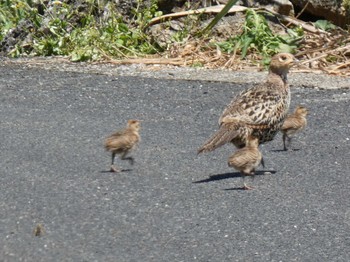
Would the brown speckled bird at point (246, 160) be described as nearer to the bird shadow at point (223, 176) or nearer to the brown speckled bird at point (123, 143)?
the bird shadow at point (223, 176)

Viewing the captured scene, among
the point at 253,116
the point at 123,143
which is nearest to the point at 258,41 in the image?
the point at 253,116

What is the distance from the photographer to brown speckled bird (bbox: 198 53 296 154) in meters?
10.6

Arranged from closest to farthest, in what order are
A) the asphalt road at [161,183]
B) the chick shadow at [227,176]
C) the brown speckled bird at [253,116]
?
the asphalt road at [161,183] < the chick shadow at [227,176] < the brown speckled bird at [253,116]

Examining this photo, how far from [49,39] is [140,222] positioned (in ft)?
27.2

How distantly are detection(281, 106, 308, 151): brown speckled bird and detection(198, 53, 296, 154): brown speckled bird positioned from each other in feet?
1.35

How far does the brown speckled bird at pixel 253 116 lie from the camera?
418 inches

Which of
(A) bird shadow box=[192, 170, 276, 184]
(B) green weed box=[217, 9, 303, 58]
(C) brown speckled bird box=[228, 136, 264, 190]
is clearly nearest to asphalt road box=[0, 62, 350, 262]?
(A) bird shadow box=[192, 170, 276, 184]

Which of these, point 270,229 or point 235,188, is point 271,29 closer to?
point 235,188

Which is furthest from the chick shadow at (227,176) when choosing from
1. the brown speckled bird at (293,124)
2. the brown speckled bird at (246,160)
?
the brown speckled bird at (293,124)

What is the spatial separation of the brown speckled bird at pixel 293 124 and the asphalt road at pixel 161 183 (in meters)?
0.16

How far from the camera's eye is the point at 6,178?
10.3 metres

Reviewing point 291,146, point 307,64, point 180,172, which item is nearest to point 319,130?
point 291,146

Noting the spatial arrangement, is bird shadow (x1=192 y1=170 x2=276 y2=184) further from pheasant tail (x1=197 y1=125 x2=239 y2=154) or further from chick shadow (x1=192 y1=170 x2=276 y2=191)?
pheasant tail (x1=197 y1=125 x2=239 y2=154)

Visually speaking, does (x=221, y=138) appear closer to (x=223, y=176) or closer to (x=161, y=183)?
(x=223, y=176)
